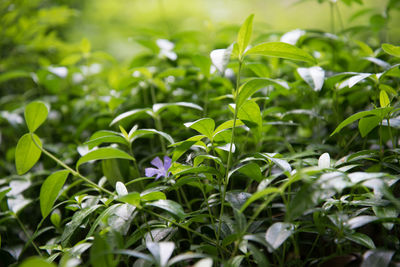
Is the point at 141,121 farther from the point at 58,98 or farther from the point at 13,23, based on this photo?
the point at 13,23

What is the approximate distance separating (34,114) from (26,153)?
0.07 meters

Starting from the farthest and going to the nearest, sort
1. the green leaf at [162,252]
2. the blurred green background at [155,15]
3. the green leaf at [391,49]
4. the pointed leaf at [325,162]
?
the blurred green background at [155,15], the green leaf at [391,49], the pointed leaf at [325,162], the green leaf at [162,252]

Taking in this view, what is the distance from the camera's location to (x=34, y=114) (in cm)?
54

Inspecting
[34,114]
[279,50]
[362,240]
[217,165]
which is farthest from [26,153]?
[362,240]

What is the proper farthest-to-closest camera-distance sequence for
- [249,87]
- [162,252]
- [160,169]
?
[160,169] < [249,87] < [162,252]

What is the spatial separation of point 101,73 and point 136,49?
4.46ft

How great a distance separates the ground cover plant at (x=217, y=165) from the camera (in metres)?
0.46

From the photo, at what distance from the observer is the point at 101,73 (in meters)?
1.38

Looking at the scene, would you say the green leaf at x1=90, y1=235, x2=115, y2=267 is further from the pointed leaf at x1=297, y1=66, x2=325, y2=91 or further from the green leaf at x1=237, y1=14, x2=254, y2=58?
the pointed leaf at x1=297, y1=66, x2=325, y2=91

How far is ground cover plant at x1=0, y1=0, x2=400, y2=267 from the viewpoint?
461 mm

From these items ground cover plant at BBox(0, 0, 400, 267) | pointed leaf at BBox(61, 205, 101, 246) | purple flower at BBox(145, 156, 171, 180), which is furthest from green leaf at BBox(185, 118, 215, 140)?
pointed leaf at BBox(61, 205, 101, 246)

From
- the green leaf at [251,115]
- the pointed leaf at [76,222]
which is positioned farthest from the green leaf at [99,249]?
the green leaf at [251,115]

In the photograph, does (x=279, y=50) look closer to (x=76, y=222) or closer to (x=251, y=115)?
(x=251, y=115)

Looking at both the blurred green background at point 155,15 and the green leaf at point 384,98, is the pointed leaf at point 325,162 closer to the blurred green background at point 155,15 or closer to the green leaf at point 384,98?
the green leaf at point 384,98
